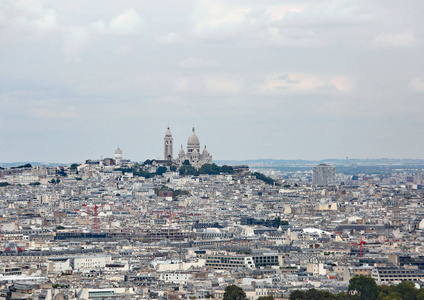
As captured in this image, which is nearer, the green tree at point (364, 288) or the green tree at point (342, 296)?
the green tree at point (342, 296)

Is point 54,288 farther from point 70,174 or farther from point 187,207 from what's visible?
point 70,174

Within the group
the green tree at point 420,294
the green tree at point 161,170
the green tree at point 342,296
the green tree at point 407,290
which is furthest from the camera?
the green tree at point 161,170

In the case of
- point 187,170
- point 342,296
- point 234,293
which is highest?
point 187,170

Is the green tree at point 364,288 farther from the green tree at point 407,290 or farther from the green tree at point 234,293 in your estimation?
the green tree at point 234,293

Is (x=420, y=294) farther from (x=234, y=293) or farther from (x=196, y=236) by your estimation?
(x=196, y=236)

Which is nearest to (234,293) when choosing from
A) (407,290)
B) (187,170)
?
(407,290)

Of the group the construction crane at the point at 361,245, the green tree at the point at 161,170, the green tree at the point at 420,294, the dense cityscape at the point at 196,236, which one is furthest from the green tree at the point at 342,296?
the green tree at the point at 161,170
